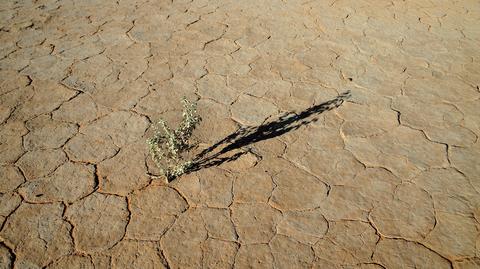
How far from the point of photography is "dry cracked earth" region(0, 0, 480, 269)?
204 cm

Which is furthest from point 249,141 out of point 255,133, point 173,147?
point 173,147

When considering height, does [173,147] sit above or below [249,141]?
above

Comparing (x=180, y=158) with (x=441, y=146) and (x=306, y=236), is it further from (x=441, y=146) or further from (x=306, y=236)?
(x=441, y=146)

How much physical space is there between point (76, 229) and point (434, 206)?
2098 mm

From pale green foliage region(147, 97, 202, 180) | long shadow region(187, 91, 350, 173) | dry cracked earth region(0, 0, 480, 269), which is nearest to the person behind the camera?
dry cracked earth region(0, 0, 480, 269)

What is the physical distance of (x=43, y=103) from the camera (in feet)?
9.99

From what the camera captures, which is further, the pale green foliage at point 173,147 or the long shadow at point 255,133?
the long shadow at point 255,133

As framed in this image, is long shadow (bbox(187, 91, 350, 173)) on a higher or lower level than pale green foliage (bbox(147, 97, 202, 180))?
lower

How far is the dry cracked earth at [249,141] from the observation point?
2045 millimetres

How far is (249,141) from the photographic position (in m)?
2.68

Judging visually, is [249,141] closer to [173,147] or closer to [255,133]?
[255,133]

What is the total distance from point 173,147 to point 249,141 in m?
0.58

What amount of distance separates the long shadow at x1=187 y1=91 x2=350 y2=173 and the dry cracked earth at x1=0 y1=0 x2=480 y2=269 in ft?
0.10

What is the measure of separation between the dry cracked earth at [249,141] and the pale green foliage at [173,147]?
0.08m
